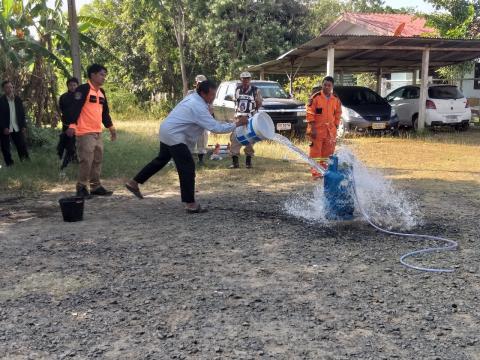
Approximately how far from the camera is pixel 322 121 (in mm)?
8414

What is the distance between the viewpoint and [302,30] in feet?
86.1

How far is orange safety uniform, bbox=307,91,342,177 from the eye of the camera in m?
8.39

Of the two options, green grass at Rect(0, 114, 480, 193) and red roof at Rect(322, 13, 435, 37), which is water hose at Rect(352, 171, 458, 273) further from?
red roof at Rect(322, 13, 435, 37)

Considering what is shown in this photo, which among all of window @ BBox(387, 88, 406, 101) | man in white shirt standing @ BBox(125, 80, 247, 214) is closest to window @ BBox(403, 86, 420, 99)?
window @ BBox(387, 88, 406, 101)

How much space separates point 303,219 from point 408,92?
12.7 m

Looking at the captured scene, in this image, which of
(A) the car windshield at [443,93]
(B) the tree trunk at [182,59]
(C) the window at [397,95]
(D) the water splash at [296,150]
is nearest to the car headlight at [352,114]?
(A) the car windshield at [443,93]

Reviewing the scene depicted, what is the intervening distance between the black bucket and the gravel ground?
0.42ft

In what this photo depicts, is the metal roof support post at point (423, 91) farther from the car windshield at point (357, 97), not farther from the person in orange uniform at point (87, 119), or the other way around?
the person in orange uniform at point (87, 119)

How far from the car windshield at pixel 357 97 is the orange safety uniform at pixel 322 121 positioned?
23.8 ft

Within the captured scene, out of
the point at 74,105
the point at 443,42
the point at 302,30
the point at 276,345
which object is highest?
the point at 302,30

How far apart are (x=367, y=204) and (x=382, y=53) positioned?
1150cm

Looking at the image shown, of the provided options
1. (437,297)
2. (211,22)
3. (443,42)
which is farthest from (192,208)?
(211,22)

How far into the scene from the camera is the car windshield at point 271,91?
14531 mm

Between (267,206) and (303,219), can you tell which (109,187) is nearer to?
(267,206)
